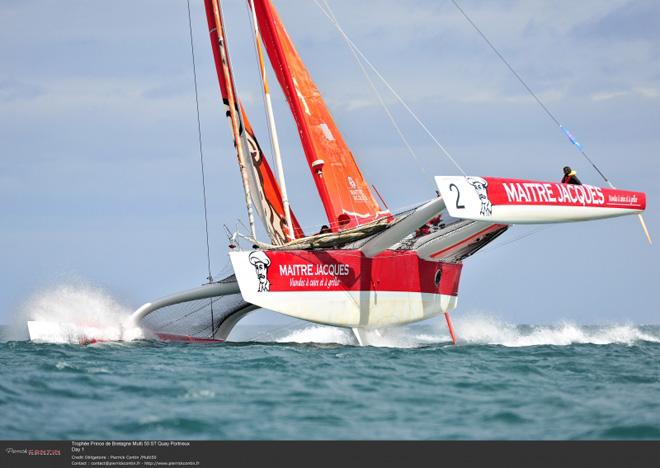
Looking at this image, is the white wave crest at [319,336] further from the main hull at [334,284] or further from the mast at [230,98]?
the mast at [230,98]

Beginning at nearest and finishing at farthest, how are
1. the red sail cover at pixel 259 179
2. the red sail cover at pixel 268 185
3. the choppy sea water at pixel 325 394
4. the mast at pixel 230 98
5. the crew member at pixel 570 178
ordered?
the choppy sea water at pixel 325 394 < the crew member at pixel 570 178 < the mast at pixel 230 98 < the red sail cover at pixel 259 179 < the red sail cover at pixel 268 185

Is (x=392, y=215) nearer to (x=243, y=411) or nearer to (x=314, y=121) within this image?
(x=314, y=121)

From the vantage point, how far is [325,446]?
639cm

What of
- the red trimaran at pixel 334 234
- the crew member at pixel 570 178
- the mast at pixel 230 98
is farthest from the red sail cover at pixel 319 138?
the crew member at pixel 570 178

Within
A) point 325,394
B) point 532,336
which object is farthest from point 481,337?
point 325,394

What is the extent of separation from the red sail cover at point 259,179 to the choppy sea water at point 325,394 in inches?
139

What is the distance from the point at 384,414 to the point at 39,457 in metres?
2.70

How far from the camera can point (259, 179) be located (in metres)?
16.8

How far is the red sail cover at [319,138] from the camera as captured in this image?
16219 mm

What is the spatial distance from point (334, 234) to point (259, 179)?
2668mm

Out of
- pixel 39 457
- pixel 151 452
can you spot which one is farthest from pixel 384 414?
pixel 39 457

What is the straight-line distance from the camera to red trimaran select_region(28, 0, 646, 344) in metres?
13.6

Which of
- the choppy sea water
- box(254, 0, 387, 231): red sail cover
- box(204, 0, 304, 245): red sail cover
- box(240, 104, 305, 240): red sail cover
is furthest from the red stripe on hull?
box(240, 104, 305, 240): red sail cover

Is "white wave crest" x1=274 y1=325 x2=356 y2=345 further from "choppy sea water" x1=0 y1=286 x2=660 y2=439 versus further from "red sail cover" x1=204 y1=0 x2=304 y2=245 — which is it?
"choppy sea water" x1=0 y1=286 x2=660 y2=439
